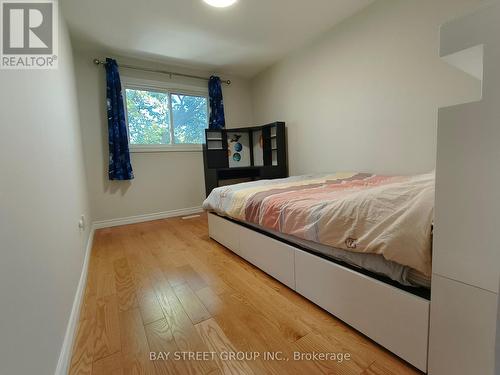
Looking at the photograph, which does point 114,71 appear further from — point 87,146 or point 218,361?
point 218,361

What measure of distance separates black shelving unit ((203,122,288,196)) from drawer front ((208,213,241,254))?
3.88 feet

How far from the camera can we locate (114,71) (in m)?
3.12

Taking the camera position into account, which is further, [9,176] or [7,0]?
[7,0]

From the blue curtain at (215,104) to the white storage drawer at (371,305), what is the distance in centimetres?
308

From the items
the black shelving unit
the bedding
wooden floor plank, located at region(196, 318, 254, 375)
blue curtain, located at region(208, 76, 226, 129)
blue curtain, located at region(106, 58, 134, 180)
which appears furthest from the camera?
blue curtain, located at region(208, 76, 226, 129)

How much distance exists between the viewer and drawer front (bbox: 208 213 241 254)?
2.05 metres

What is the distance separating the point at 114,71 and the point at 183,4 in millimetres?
1450

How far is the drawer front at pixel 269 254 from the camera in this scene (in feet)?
4.81

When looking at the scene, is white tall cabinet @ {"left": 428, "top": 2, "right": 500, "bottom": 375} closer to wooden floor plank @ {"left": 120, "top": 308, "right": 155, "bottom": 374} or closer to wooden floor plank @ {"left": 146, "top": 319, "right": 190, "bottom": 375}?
wooden floor plank @ {"left": 146, "top": 319, "right": 190, "bottom": 375}

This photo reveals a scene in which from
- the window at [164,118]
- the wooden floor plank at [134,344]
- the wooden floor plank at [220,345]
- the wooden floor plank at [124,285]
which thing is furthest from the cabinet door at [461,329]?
the window at [164,118]

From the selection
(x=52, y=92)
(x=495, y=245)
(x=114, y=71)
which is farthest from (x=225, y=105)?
(x=495, y=245)

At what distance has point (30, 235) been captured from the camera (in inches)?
31.4

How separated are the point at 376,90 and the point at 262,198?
5.86 ft

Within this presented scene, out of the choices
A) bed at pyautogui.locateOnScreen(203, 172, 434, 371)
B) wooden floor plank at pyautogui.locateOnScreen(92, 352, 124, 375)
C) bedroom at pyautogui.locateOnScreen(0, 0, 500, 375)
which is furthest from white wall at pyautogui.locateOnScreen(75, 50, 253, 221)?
wooden floor plank at pyautogui.locateOnScreen(92, 352, 124, 375)
